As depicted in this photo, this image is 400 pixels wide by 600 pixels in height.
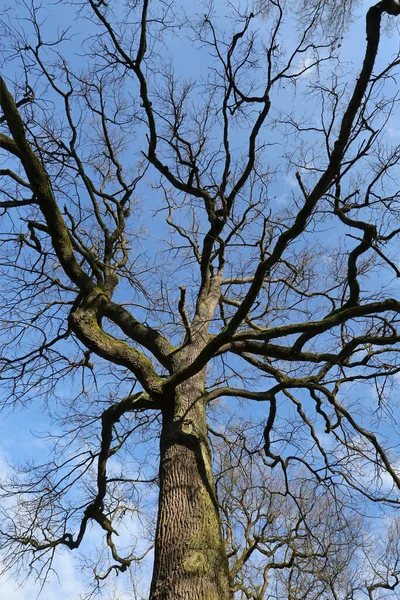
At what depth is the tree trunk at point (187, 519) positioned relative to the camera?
9.66 feet

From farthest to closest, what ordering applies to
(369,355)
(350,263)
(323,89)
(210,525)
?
(369,355)
(323,89)
(350,263)
(210,525)

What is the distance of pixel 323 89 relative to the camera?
13.8 ft

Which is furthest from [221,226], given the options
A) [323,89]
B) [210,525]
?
[210,525]

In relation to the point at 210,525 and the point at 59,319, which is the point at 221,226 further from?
the point at 210,525

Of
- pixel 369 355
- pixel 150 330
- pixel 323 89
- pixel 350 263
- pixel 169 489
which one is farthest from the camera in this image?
pixel 150 330

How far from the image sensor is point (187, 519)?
3.34 m

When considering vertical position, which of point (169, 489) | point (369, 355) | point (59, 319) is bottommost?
point (169, 489)

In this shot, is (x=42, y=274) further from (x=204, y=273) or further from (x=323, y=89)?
(x=323, y=89)

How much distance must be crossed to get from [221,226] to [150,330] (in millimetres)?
1400

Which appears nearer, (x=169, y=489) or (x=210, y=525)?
(x=210, y=525)

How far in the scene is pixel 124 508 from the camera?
5.70 metres

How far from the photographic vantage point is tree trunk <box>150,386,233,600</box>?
9.66 ft

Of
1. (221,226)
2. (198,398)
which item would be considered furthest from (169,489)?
(221,226)

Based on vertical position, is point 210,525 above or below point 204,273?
below
